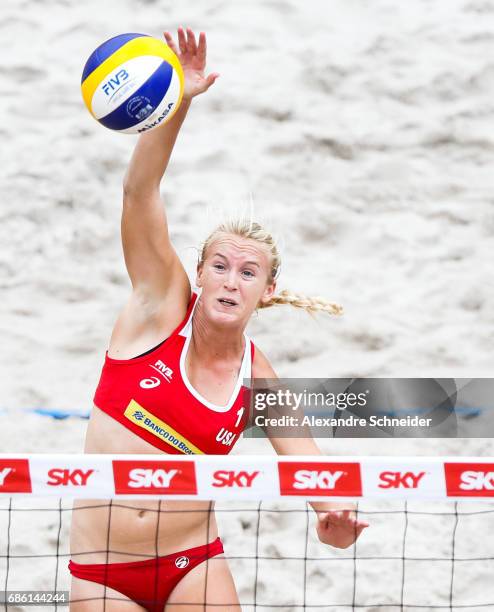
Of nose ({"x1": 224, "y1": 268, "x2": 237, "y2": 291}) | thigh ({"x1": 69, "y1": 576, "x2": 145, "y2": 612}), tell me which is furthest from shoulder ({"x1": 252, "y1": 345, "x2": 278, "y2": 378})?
thigh ({"x1": 69, "y1": 576, "x2": 145, "y2": 612})

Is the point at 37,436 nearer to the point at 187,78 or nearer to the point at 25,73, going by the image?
the point at 187,78

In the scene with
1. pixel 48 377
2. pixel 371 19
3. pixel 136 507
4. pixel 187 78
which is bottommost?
pixel 136 507

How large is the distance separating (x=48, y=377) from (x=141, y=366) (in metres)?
2.23

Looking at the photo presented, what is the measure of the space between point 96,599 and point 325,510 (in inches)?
27.4

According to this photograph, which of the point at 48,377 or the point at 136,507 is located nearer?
the point at 136,507

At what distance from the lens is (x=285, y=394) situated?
3412 mm

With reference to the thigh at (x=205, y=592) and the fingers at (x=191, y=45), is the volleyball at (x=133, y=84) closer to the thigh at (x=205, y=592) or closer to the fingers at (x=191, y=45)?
the fingers at (x=191, y=45)

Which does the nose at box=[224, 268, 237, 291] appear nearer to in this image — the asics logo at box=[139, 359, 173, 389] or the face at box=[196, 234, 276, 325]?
the face at box=[196, 234, 276, 325]


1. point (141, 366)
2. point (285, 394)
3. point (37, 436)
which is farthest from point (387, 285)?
point (141, 366)

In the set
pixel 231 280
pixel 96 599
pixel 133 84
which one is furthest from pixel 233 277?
pixel 96 599

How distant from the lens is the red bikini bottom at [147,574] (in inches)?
123

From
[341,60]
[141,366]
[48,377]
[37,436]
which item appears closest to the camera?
[141,366]

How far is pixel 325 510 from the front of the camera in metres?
3.23

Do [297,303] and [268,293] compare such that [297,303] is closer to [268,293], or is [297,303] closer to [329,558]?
[268,293]
